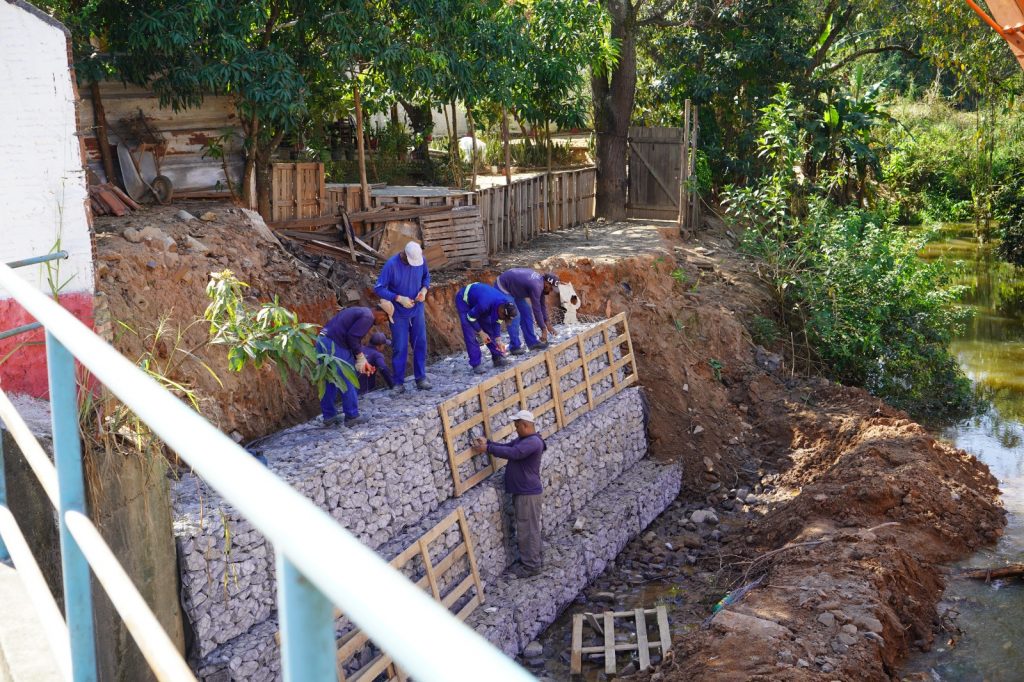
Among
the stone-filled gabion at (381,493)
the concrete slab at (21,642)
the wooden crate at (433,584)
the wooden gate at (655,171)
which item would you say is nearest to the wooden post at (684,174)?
the wooden gate at (655,171)

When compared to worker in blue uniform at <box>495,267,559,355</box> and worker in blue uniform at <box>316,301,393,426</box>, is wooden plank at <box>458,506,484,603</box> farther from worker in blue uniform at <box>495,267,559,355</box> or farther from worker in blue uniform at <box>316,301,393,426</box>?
worker in blue uniform at <box>495,267,559,355</box>

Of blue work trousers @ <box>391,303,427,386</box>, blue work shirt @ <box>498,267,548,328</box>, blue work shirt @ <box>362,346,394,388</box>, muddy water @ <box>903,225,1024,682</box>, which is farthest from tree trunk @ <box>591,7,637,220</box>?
blue work shirt @ <box>362,346,394,388</box>

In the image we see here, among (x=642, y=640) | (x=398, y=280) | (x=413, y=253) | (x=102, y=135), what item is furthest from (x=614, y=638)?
(x=102, y=135)

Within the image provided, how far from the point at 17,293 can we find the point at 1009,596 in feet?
40.4

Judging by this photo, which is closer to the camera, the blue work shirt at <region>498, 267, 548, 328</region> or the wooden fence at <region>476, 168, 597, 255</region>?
the blue work shirt at <region>498, 267, 548, 328</region>

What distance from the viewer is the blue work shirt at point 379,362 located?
39.9ft

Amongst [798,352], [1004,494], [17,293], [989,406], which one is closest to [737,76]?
[798,352]

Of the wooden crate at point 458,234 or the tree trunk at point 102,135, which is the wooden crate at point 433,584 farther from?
the tree trunk at point 102,135

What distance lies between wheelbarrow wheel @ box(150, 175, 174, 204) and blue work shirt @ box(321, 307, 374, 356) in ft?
14.3

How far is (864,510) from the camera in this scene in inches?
520

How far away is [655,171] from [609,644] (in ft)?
46.5

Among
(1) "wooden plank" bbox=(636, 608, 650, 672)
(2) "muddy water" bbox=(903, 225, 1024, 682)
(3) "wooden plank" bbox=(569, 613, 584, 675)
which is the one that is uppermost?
(2) "muddy water" bbox=(903, 225, 1024, 682)

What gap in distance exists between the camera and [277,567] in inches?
43.7

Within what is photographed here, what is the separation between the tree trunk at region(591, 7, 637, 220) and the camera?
74.3ft
